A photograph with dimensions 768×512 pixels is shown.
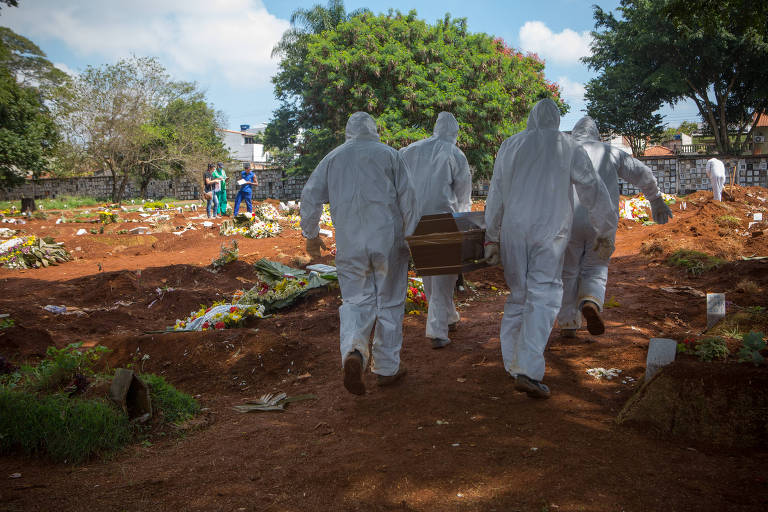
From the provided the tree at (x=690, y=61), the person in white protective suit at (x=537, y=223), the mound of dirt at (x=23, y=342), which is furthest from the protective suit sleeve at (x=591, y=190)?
the tree at (x=690, y=61)

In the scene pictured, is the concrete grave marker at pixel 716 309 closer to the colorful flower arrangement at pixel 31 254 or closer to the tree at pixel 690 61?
the colorful flower arrangement at pixel 31 254

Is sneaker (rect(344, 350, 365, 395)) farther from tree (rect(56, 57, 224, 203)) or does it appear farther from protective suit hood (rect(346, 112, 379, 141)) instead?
tree (rect(56, 57, 224, 203))

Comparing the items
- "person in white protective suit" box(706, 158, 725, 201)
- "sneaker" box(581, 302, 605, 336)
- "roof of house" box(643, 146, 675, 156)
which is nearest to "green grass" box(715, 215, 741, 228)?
"person in white protective suit" box(706, 158, 725, 201)

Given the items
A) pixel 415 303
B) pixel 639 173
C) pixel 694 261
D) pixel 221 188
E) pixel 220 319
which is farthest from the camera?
pixel 221 188

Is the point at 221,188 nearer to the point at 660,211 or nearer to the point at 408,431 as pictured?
the point at 660,211

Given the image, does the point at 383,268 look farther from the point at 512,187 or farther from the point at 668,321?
the point at 668,321

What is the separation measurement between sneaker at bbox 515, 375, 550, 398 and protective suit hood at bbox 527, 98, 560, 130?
70.7 inches

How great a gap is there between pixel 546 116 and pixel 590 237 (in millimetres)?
1143

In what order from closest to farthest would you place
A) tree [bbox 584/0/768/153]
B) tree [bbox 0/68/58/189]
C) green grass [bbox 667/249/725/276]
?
green grass [bbox 667/249/725/276] → tree [bbox 0/68/58/189] → tree [bbox 584/0/768/153]

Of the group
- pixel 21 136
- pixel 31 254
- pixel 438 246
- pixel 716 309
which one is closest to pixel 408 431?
pixel 438 246

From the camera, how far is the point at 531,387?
12.4 feet

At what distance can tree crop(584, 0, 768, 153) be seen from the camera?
25.2 meters

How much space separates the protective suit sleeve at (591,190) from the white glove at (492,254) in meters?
0.70

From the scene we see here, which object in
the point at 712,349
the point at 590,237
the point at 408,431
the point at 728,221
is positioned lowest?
the point at 408,431
